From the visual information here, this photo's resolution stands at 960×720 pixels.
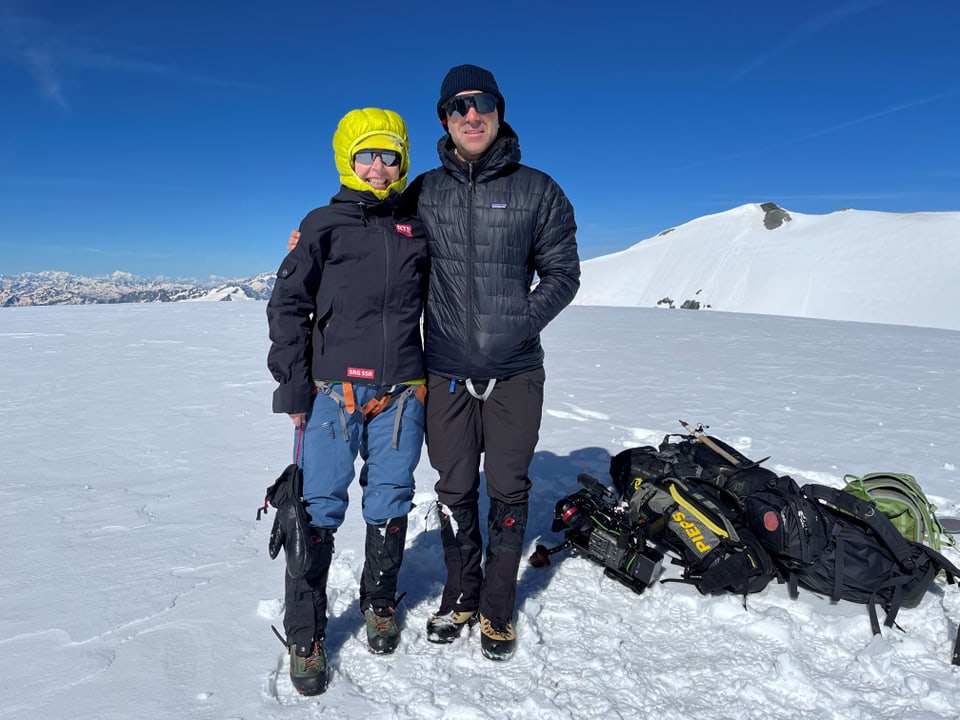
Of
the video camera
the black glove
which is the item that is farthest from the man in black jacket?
the video camera

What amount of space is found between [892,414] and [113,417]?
10451 millimetres

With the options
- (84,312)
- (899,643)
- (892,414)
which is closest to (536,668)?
(899,643)

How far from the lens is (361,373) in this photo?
2711 millimetres

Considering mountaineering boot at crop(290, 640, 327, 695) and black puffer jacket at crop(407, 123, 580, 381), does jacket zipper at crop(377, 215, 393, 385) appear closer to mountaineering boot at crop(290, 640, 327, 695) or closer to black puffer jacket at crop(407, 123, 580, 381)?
black puffer jacket at crop(407, 123, 580, 381)

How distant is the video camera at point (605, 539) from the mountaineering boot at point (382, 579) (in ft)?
3.75

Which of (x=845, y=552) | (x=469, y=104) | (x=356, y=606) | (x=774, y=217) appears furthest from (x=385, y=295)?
(x=774, y=217)

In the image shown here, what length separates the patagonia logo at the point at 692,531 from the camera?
10.9ft

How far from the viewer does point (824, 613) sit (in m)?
3.14

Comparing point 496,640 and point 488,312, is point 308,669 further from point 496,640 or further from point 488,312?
point 488,312

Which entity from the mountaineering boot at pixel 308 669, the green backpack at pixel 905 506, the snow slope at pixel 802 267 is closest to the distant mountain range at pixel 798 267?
the snow slope at pixel 802 267

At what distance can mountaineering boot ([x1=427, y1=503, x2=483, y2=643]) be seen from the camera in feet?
9.98

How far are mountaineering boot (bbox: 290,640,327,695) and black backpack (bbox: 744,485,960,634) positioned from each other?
2517 mm

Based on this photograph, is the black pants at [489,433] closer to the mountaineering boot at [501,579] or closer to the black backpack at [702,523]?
the mountaineering boot at [501,579]

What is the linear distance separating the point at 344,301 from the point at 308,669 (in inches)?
68.3
